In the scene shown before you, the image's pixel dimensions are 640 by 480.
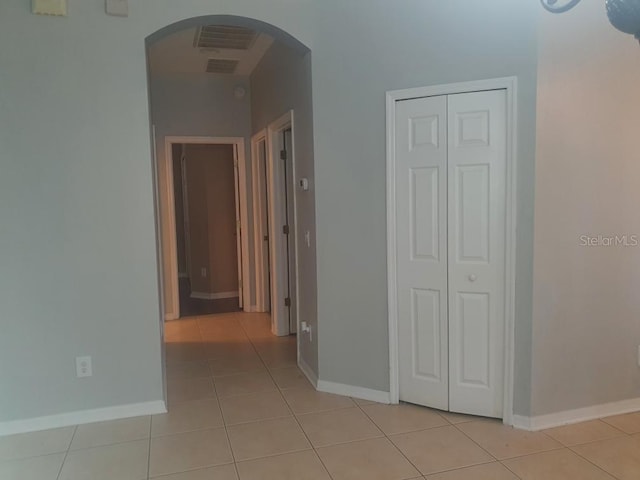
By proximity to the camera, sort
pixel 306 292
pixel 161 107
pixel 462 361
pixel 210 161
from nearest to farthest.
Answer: pixel 462 361, pixel 306 292, pixel 161 107, pixel 210 161

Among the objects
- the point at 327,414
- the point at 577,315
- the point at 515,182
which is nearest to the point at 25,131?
the point at 327,414

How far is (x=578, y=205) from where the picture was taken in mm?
2818

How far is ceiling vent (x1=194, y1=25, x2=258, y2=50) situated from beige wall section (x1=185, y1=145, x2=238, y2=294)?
2235 mm

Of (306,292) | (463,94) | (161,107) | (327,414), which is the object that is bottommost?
(327,414)

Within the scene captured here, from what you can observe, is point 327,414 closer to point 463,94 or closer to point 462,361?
point 462,361

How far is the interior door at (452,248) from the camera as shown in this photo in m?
2.84

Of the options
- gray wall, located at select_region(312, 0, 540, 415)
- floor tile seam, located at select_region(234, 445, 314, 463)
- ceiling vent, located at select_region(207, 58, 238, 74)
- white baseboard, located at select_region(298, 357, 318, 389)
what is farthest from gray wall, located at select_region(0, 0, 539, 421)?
ceiling vent, located at select_region(207, 58, 238, 74)

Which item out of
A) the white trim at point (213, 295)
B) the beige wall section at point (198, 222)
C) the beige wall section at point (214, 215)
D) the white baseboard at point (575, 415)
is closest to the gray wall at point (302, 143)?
the white baseboard at point (575, 415)

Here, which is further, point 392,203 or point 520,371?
point 392,203

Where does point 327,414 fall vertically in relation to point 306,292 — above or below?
below

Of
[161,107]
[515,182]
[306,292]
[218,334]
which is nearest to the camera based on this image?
[515,182]

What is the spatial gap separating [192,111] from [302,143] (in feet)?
7.51

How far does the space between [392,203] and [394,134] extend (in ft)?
1.41

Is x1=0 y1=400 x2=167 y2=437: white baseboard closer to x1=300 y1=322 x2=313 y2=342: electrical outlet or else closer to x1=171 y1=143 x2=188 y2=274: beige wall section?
x1=300 y1=322 x2=313 y2=342: electrical outlet
